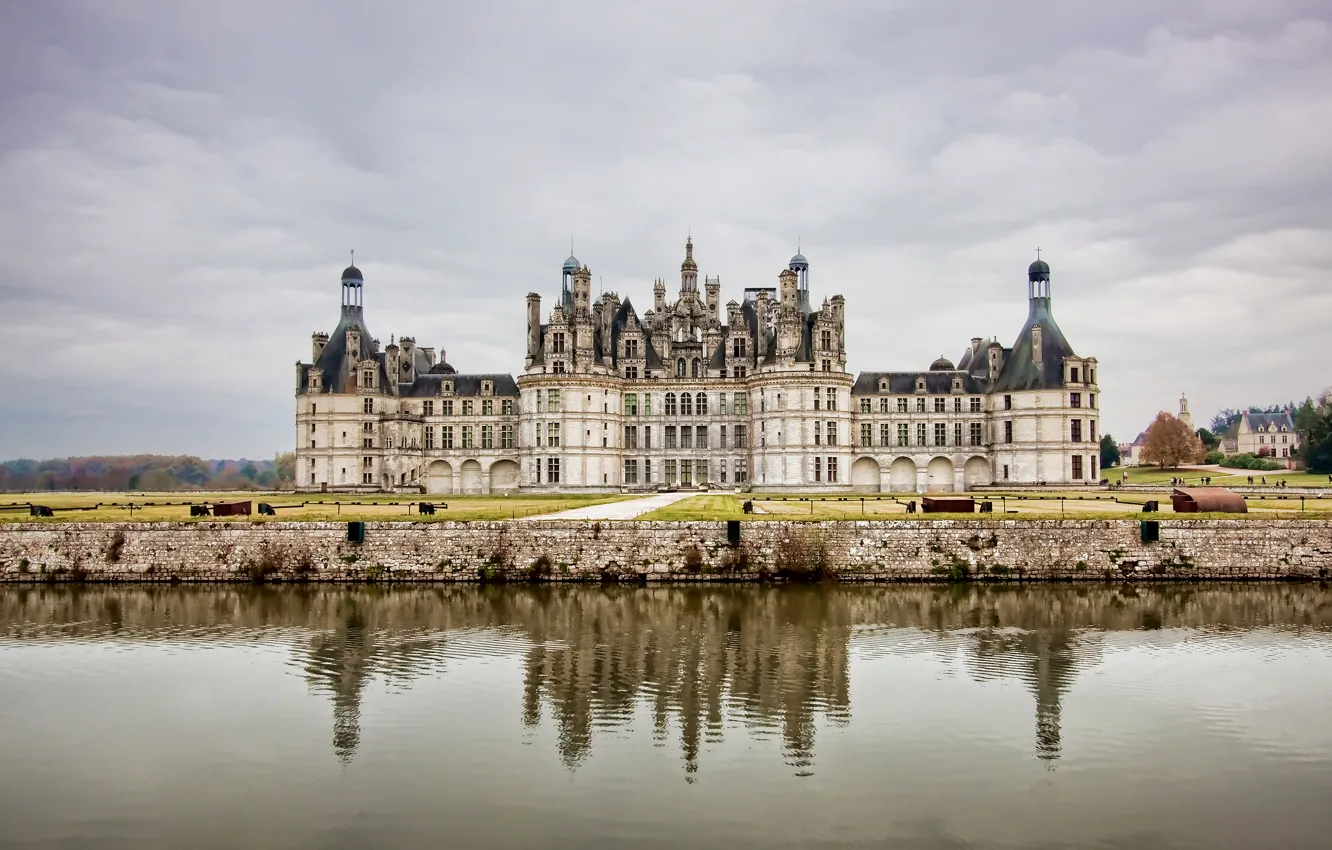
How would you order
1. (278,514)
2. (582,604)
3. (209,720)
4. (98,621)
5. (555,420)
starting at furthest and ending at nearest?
1. (555,420)
2. (278,514)
3. (582,604)
4. (98,621)
5. (209,720)

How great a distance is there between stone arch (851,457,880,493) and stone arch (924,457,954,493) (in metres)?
3.96

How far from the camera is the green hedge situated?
95.2m

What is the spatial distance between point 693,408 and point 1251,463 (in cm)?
5931

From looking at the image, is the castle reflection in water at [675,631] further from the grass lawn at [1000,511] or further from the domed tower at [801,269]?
the domed tower at [801,269]

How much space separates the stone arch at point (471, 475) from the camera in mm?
77438

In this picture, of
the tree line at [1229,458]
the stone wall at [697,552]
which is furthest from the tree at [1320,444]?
the stone wall at [697,552]

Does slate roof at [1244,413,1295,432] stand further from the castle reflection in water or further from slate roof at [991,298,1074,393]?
the castle reflection in water

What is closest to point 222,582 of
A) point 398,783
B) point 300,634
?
point 300,634

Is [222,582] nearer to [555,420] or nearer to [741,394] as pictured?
[555,420]

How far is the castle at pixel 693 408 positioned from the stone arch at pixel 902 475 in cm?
15

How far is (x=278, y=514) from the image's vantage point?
42.2 metres

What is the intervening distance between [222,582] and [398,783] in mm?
23363

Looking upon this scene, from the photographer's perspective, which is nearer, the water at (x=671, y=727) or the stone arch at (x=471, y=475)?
the water at (x=671, y=727)

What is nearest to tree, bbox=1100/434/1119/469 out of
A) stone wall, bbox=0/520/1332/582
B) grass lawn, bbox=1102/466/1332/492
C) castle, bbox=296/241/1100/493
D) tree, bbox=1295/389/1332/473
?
grass lawn, bbox=1102/466/1332/492
